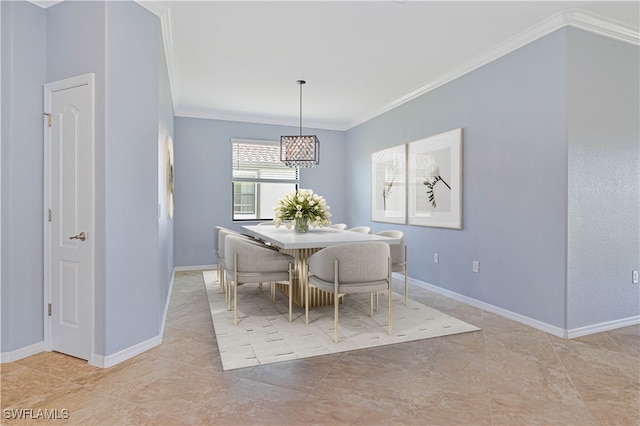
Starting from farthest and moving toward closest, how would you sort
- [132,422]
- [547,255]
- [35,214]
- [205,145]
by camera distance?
[205,145] < [547,255] < [35,214] < [132,422]

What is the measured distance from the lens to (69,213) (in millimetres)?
2576

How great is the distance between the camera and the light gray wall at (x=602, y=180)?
9.89 feet

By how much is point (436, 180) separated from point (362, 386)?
116 inches

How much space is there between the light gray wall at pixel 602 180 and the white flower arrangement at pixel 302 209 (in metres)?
2.27

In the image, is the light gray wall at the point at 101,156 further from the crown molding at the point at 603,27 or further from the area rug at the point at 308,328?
the crown molding at the point at 603,27

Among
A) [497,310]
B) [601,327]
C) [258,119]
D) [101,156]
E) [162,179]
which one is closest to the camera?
[101,156]

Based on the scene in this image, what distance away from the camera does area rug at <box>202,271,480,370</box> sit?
2674mm

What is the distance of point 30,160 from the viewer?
262cm

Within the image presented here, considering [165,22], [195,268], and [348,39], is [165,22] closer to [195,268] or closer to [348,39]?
[348,39]

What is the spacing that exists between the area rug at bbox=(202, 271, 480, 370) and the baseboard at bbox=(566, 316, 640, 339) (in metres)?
0.73

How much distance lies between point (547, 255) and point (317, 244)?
196cm

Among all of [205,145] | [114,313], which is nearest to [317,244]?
[114,313]

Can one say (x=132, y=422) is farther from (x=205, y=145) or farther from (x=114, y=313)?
(x=205, y=145)

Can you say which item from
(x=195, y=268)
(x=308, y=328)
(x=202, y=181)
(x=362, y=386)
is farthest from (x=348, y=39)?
(x=195, y=268)
